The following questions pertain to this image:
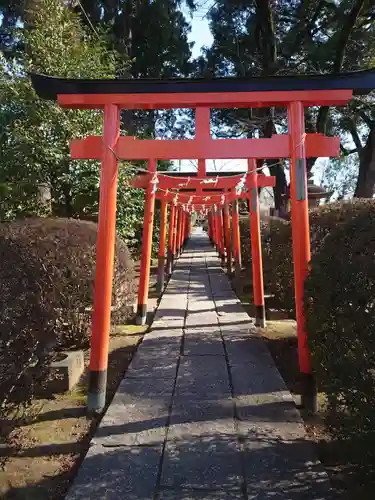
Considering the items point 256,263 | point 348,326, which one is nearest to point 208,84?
point 348,326

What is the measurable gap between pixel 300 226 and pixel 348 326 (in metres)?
1.54

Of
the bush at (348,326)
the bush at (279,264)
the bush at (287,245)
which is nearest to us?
the bush at (348,326)

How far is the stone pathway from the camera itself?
2.39 meters

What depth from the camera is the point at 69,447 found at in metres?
3.11

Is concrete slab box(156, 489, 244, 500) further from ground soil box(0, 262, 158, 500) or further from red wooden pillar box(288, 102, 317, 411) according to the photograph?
red wooden pillar box(288, 102, 317, 411)

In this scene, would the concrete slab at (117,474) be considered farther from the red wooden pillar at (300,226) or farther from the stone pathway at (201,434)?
the red wooden pillar at (300,226)

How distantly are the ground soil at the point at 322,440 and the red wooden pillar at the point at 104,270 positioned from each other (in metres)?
1.63

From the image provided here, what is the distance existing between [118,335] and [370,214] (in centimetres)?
420

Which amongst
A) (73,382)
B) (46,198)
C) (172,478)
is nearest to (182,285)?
(46,198)

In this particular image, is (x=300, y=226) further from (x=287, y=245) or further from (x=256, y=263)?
(x=287, y=245)

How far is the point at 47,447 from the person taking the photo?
309cm

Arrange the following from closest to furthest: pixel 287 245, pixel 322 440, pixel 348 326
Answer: pixel 348 326
pixel 322 440
pixel 287 245

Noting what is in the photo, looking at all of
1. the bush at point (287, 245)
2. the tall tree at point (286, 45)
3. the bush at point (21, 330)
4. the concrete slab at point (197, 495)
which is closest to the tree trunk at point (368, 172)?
the tall tree at point (286, 45)

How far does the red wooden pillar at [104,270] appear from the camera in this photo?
3.63 m
